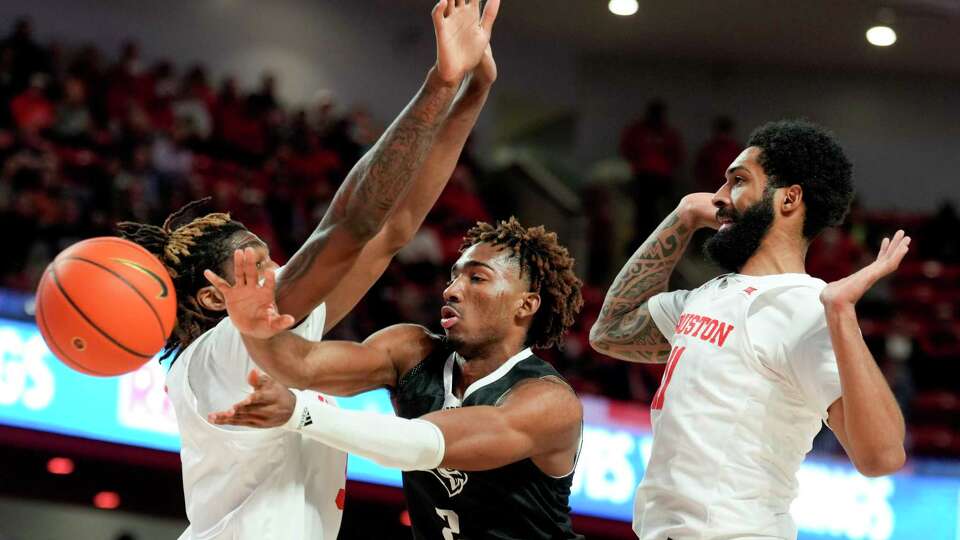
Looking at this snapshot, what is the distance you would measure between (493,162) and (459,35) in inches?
493

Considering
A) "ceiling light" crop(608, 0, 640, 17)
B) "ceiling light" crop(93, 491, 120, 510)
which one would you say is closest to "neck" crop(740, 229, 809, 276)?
"ceiling light" crop(93, 491, 120, 510)

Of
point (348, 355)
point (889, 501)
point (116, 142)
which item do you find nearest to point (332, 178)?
point (116, 142)

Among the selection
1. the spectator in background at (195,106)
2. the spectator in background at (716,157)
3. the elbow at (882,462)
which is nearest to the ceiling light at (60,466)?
the spectator in background at (195,106)

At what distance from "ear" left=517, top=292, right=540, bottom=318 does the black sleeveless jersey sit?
0.17 metres

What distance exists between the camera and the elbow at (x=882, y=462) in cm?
320

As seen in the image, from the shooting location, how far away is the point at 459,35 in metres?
3.61

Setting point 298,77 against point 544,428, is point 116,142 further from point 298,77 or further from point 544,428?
point 544,428

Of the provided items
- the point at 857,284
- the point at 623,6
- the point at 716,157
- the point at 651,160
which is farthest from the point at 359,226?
the point at 716,157

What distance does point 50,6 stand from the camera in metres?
14.9

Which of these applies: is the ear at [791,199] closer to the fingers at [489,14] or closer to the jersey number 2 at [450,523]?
the fingers at [489,14]

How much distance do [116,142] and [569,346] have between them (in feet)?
15.4

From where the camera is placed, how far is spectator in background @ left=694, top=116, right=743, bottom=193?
14844 millimetres

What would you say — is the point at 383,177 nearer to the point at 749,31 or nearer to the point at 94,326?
the point at 94,326

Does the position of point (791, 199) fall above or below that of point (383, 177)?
above
